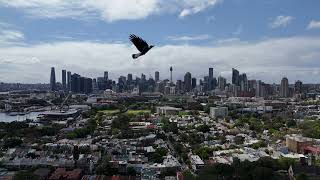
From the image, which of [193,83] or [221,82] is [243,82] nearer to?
[221,82]

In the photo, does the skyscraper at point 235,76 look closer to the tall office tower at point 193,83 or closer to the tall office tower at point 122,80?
the tall office tower at point 193,83

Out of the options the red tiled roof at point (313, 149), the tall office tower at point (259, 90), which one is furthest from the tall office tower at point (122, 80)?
the red tiled roof at point (313, 149)

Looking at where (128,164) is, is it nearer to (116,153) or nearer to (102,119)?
(116,153)

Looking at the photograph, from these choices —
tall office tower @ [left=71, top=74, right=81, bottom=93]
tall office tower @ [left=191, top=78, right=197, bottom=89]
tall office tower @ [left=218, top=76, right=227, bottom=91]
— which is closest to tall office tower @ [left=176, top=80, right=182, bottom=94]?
tall office tower @ [left=191, top=78, right=197, bottom=89]

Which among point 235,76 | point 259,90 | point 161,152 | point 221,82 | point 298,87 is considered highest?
point 235,76

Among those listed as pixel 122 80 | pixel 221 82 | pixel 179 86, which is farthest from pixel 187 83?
pixel 122 80

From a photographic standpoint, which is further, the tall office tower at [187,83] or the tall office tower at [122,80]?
the tall office tower at [122,80]

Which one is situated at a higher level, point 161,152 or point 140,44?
point 140,44

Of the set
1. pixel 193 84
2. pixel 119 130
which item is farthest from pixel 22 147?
pixel 193 84

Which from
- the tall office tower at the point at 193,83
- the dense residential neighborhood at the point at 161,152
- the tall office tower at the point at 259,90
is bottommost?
the dense residential neighborhood at the point at 161,152
